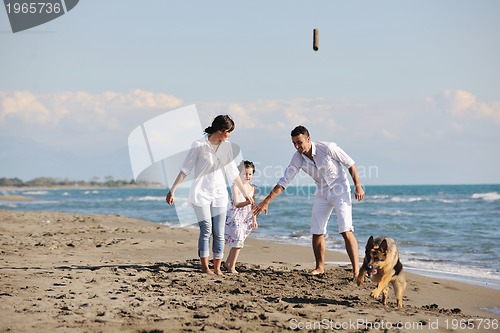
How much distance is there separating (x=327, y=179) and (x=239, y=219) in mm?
1314

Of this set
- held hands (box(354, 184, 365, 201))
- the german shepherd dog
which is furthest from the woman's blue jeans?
the german shepherd dog

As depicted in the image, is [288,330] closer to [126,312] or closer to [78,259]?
[126,312]

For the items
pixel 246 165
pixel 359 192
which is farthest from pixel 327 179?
pixel 246 165

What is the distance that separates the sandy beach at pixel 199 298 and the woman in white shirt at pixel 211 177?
515 millimetres

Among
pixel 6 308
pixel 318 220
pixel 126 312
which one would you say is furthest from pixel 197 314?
pixel 318 220

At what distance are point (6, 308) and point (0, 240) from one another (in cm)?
619

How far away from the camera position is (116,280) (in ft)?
21.1

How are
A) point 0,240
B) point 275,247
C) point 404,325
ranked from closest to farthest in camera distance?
1. point 404,325
2. point 0,240
3. point 275,247

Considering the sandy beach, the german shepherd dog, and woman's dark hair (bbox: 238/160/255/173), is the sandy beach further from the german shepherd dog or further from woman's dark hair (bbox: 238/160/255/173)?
woman's dark hair (bbox: 238/160/255/173)

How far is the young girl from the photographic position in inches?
293

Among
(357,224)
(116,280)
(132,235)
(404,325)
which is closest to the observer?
(404,325)

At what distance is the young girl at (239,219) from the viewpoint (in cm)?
745

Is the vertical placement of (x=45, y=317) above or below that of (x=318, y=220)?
below

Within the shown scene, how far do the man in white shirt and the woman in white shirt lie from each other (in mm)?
553
